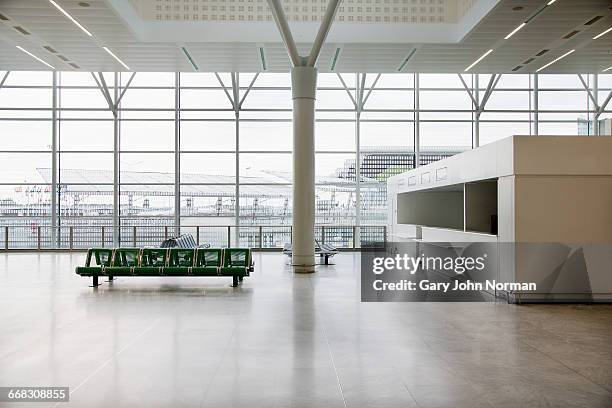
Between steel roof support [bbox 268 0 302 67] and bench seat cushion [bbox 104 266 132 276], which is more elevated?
steel roof support [bbox 268 0 302 67]

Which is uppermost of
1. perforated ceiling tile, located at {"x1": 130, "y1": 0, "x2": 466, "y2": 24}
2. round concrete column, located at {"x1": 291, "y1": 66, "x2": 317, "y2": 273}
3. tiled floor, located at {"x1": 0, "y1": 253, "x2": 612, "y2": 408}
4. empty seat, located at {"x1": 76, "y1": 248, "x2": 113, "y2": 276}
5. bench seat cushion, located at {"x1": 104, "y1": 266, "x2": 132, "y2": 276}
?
perforated ceiling tile, located at {"x1": 130, "y1": 0, "x2": 466, "y2": 24}

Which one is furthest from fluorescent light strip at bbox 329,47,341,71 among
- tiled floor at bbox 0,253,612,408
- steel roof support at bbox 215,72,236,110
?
tiled floor at bbox 0,253,612,408

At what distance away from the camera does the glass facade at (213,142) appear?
68.4 feet

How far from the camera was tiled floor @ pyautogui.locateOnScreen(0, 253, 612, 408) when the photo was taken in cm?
471

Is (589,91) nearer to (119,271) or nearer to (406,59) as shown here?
(406,59)

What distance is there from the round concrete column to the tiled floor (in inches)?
154

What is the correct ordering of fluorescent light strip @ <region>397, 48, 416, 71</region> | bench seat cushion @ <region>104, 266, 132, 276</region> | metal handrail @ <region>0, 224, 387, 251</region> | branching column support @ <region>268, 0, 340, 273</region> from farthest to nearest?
metal handrail @ <region>0, 224, 387, 251</region>
fluorescent light strip @ <region>397, 48, 416, 71</region>
branching column support @ <region>268, 0, 340, 273</region>
bench seat cushion @ <region>104, 266, 132, 276</region>

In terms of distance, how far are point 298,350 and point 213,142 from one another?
15.7m

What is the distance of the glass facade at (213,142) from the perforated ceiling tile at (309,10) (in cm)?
623

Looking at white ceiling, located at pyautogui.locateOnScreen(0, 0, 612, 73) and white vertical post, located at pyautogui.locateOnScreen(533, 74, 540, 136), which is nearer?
white ceiling, located at pyautogui.locateOnScreen(0, 0, 612, 73)

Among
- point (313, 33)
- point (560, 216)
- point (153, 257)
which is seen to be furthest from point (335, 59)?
point (560, 216)

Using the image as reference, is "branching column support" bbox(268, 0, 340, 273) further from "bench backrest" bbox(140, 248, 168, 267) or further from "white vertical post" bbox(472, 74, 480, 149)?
"white vertical post" bbox(472, 74, 480, 149)

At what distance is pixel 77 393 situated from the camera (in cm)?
471

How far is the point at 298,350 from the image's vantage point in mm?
6184
